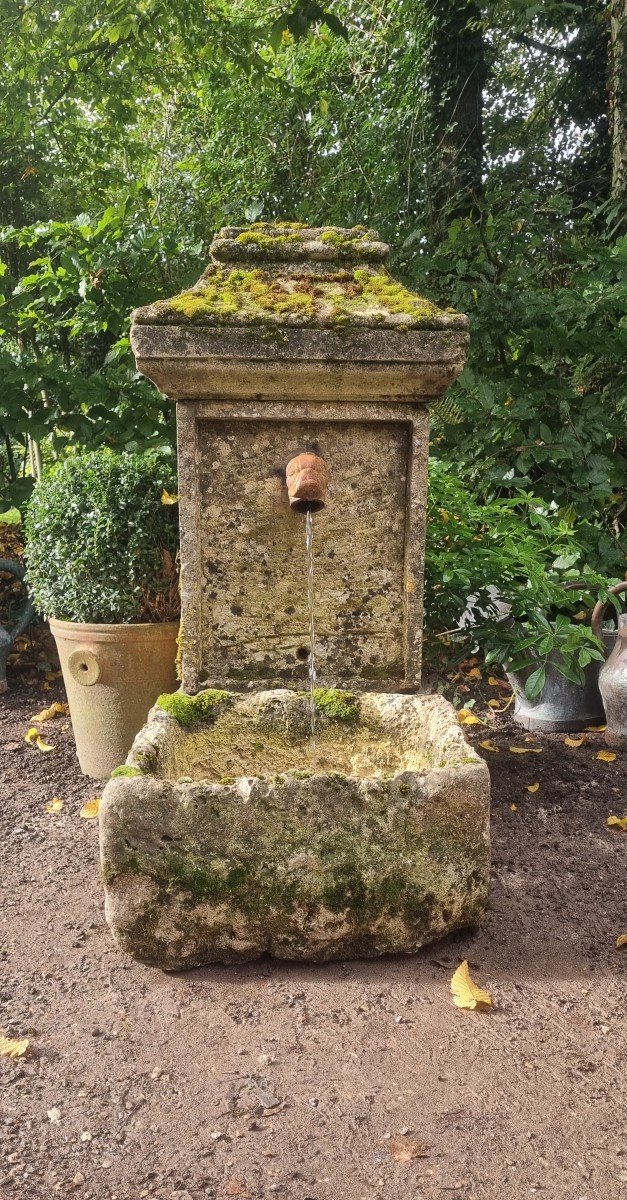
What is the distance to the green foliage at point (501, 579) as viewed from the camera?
3436mm

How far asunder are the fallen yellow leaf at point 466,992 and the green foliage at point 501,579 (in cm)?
137

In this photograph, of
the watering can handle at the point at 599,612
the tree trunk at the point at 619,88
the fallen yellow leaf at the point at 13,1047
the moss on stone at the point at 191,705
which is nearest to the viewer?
the fallen yellow leaf at the point at 13,1047

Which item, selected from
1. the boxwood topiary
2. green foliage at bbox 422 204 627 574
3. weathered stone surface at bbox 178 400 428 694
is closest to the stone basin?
weathered stone surface at bbox 178 400 428 694

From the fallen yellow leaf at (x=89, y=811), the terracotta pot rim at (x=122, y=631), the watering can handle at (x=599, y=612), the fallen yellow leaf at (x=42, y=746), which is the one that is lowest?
the fallen yellow leaf at (x=42, y=746)

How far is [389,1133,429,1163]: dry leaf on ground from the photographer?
1.65m

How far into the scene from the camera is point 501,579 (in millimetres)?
3527

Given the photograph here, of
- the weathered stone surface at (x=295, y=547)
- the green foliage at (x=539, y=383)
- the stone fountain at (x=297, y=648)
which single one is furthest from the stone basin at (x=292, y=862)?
the green foliage at (x=539, y=383)

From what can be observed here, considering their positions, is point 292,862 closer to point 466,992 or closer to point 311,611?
point 466,992

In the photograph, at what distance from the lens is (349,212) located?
22.8 ft

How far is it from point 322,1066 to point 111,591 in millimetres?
2079

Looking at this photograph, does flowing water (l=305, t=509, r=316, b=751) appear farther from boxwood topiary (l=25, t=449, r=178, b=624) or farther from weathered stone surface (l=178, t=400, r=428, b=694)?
boxwood topiary (l=25, t=449, r=178, b=624)

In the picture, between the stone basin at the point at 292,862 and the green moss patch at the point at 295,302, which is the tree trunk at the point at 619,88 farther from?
the stone basin at the point at 292,862

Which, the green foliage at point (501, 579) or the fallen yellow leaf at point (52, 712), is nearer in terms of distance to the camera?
the green foliage at point (501, 579)

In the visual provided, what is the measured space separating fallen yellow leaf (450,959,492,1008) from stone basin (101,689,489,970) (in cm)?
11
